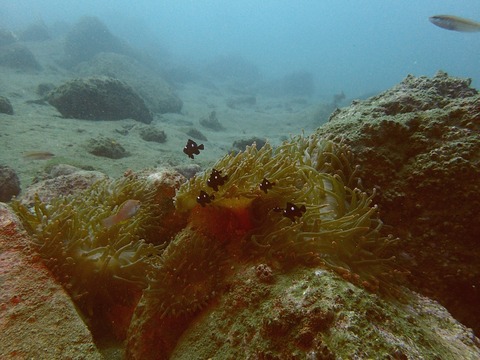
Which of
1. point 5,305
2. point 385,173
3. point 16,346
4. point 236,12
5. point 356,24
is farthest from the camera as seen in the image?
point 356,24

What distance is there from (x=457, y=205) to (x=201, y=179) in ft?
7.56

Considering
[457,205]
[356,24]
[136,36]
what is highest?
[356,24]

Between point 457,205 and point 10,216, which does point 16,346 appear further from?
point 457,205

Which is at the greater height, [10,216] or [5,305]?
[10,216]

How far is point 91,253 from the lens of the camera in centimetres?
281

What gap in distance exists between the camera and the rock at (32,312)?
2.20 metres

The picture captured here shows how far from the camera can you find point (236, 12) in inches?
5842

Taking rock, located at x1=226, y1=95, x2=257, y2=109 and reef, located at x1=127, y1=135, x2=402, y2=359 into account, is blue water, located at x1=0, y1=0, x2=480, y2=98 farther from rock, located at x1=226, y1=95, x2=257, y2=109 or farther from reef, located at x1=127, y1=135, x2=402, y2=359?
reef, located at x1=127, y1=135, x2=402, y2=359

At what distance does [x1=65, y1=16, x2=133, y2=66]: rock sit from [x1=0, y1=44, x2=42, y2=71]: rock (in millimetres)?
5256

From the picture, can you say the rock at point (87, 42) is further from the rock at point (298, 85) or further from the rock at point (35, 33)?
the rock at point (298, 85)

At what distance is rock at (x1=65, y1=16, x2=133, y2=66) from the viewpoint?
3003 cm

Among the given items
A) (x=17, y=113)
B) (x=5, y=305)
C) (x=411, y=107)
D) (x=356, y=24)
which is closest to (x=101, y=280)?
(x=5, y=305)

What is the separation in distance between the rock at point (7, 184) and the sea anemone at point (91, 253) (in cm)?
413

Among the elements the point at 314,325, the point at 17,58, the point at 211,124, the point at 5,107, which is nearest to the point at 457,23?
the point at 314,325
